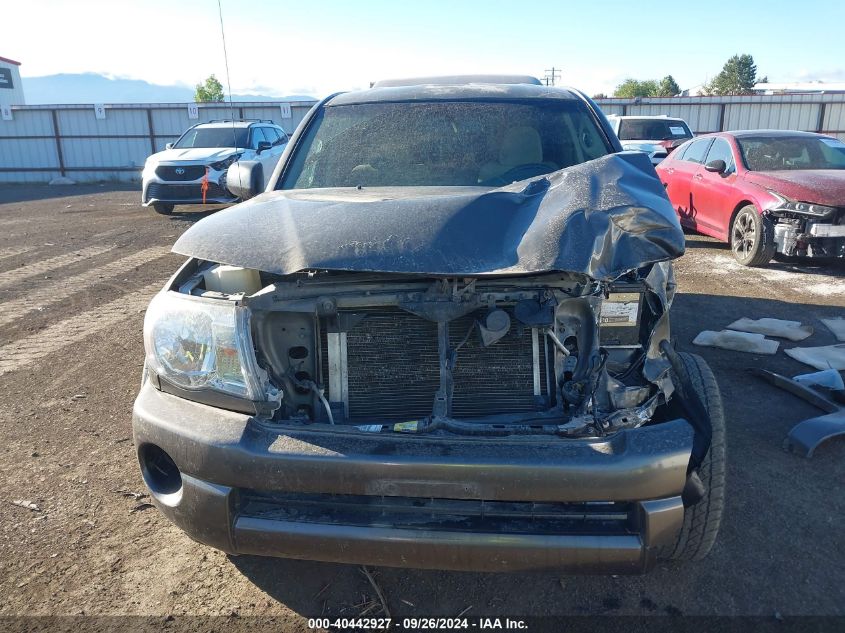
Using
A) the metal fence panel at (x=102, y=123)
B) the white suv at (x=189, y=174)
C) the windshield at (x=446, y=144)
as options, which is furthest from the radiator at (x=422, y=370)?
the metal fence panel at (x=102, y=123)

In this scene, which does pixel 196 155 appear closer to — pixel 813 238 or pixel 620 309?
pixel 813 238

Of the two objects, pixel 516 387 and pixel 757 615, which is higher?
pixel 516 387

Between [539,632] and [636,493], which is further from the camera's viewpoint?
[539,632]

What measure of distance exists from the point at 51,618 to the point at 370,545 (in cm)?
129

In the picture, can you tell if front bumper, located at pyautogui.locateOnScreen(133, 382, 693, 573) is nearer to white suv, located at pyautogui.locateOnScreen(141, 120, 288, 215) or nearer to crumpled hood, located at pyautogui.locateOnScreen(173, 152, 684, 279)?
crumpled hood, located at pyautogui.locateOnScreen(173, 152, 684, 279)

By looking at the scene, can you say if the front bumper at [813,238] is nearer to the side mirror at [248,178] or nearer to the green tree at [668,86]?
the side mirror at [248,178]

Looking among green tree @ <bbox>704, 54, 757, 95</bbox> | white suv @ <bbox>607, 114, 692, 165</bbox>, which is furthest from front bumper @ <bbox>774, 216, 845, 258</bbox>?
green tree @ <bbox>704, 54, 757, 95</bbox>

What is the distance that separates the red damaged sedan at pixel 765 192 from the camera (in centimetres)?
680

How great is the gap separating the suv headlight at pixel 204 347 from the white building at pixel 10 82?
34.5m

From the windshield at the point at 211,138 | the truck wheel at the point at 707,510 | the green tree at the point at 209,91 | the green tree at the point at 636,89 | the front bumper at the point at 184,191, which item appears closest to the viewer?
the truck wheel at the point at 707,510

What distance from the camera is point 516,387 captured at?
2350 mm

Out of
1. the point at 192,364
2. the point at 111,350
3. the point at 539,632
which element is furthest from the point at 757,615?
the point at 111,350

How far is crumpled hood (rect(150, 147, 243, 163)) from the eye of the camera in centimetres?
1172

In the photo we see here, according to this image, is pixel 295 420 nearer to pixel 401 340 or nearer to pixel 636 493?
pixel 401 340
